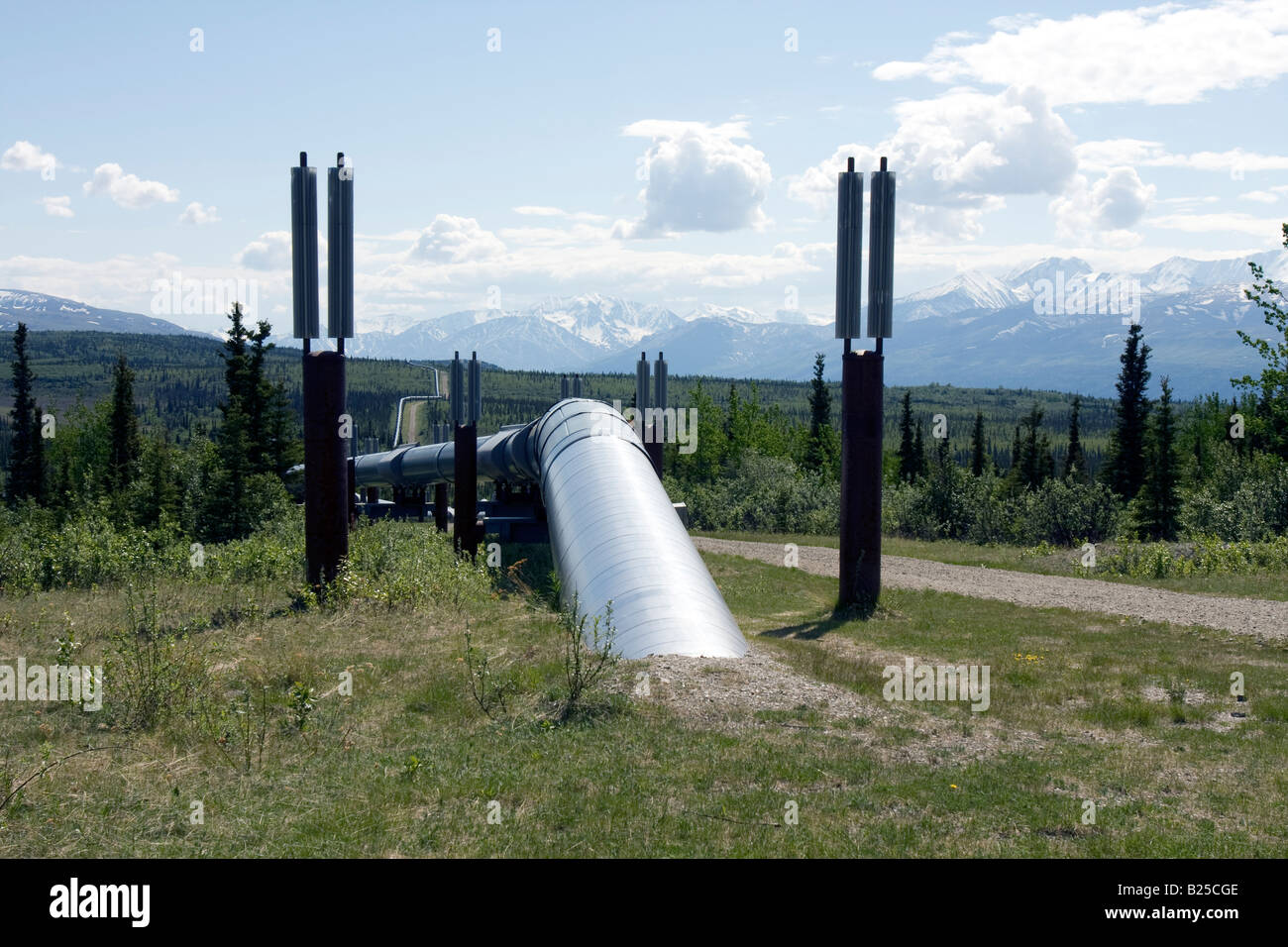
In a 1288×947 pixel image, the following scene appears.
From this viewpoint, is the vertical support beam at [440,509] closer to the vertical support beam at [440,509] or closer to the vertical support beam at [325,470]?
the vertical support beam at [440,509]

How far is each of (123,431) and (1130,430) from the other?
68436 mm

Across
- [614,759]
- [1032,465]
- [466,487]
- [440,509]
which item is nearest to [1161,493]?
[1032,465]

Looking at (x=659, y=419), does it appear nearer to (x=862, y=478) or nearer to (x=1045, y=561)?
(x=862, y=478)

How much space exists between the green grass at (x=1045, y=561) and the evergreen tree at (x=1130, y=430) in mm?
34948

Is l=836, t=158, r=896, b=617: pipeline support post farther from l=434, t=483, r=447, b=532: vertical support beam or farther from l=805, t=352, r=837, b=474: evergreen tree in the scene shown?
l=805, t=352, r=837, b=474: evergreen tree

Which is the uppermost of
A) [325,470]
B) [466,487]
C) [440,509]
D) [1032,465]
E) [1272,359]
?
[1272,359]

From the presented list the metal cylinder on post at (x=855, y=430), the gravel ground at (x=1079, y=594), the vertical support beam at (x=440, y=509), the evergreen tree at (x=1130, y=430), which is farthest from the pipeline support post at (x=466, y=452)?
the evergreen tree at (x=1130, y=430)

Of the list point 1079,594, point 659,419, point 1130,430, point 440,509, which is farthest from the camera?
point 1130,430

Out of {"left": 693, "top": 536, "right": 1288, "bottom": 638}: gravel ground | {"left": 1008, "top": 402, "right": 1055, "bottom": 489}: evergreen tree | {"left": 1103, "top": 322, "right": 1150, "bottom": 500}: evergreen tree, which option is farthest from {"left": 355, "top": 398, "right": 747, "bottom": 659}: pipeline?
{"left": 1008, "top": 402, "right": 1055, "bottom": 489}: evergreen tree

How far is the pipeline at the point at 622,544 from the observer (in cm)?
1288

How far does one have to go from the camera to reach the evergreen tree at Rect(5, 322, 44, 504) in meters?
77.8

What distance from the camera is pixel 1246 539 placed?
101 feet

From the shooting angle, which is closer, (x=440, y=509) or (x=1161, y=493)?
(x=440, y=509)

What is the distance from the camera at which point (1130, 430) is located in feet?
223
